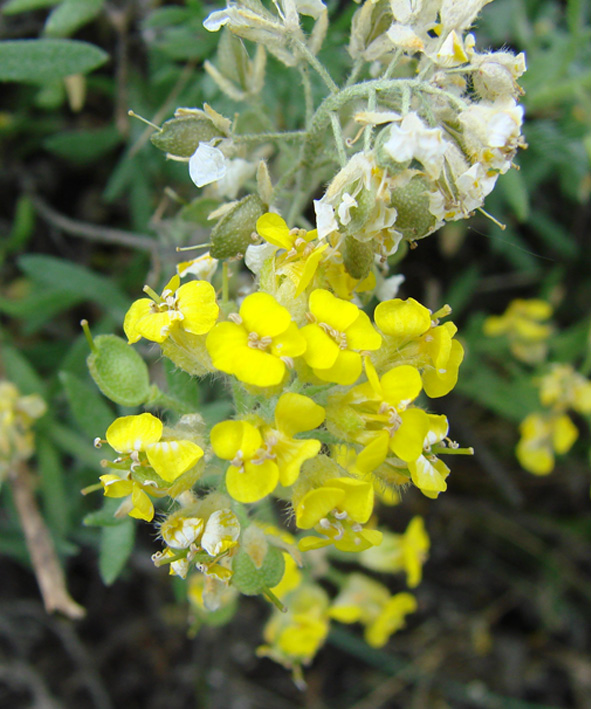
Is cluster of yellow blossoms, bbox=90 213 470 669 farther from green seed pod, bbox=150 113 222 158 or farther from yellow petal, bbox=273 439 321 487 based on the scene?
green seed pod, bbox=150 113 222 158

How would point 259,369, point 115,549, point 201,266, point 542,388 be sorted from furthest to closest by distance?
point 542,388, point 115,549, point 201,266, point 259,369

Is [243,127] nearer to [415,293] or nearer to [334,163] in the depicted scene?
[334,163]

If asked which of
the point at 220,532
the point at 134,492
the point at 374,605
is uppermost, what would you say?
the point at 134,492

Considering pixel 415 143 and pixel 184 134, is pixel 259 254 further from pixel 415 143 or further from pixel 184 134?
pixel 415 143

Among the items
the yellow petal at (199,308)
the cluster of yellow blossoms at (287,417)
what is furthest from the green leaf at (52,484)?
the yellow petal at (199,308)

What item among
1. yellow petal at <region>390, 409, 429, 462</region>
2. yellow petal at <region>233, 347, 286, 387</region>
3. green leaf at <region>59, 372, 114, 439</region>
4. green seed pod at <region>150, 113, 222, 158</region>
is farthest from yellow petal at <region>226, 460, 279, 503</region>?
green leaf at <region>59, 372, 114, 439</region>

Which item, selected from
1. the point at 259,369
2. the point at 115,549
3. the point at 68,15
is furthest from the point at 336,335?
the point at 68,15

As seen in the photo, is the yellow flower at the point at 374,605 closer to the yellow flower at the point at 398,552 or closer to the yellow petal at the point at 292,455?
the yellow flower at the point at 398,552
